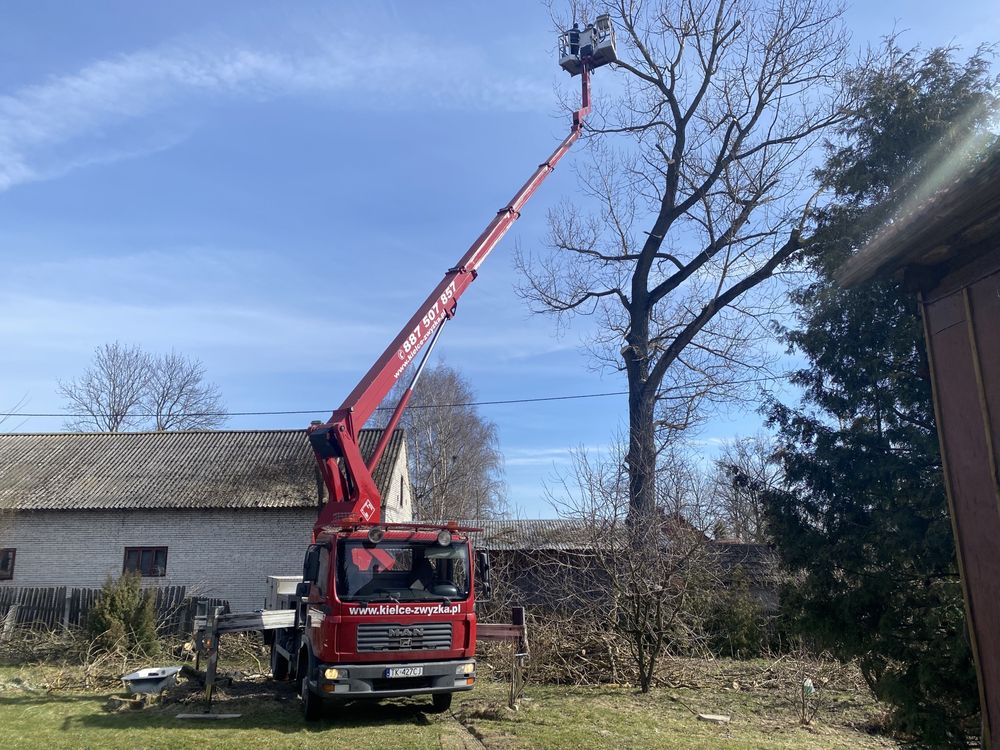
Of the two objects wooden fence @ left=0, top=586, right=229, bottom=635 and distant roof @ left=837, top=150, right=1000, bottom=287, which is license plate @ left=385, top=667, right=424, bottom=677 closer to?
distant roof @ left=837, top=150, right=1000, bottom=287

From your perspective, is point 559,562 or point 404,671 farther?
point 559,562

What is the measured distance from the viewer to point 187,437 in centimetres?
2783

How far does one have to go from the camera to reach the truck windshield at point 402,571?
9.96 meters

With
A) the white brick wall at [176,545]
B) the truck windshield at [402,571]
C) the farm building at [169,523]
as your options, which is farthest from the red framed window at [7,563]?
the truck windshield at [402,571]

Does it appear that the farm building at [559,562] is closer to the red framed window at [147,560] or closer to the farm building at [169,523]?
the farm building at [169,523]

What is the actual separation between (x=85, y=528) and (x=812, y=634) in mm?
22817

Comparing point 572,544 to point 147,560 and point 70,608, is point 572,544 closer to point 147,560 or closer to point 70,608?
point 70,608

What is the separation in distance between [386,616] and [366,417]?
132 inches

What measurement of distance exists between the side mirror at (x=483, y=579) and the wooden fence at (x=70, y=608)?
32.3 ft

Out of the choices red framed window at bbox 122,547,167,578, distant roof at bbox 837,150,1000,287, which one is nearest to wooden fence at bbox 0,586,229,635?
red framed window at bbox 122,547,167,578

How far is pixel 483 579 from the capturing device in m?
10.5

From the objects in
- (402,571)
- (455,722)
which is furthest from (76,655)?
(455,722)

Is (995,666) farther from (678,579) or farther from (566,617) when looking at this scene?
(566,617)

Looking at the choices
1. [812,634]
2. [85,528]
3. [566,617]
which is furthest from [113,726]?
[85,528]
